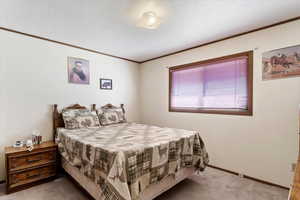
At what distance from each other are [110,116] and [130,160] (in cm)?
201

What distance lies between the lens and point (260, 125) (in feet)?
7.91

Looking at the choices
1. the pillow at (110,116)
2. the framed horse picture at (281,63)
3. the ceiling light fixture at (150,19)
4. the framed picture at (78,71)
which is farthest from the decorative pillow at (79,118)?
the framed horse picture at (281,63)

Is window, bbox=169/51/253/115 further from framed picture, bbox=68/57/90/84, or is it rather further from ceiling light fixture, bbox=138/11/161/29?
framed picture, bbox=68/57/90/84

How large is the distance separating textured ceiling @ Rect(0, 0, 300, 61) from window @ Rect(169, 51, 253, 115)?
50 centimetres

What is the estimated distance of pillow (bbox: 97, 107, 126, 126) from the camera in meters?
3.28

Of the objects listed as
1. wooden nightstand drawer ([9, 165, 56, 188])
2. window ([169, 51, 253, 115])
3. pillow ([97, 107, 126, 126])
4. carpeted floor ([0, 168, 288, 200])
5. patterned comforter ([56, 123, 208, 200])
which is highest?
window ([169, 51, 253, 115])

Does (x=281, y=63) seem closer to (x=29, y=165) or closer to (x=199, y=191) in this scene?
(x=199, y=191)

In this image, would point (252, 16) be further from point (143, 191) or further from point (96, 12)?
point (143, 191)

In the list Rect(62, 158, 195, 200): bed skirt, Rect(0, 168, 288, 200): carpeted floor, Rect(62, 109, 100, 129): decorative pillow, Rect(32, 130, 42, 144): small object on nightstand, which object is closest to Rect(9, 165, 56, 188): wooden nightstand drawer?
Rect(0, 168, 288, 200): carpeted floor

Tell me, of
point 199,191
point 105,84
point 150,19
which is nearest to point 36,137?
point 105,84

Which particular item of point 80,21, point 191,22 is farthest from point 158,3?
point 80,21

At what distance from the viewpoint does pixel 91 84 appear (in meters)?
3.42

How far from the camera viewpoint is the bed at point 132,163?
57.5 inches

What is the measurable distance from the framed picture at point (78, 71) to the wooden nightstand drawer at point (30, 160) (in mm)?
1402
